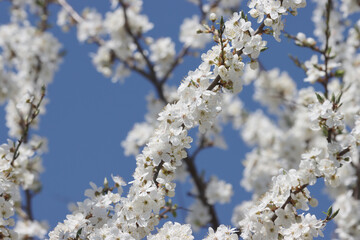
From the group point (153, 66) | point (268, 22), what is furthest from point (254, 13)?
point (153, 66)

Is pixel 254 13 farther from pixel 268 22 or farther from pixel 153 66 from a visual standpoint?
pixel 153 66

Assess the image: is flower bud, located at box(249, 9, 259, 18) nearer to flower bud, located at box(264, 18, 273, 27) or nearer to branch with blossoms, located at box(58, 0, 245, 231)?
flower bud, located at box(264, 18, 273, 27)

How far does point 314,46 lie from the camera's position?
15.5ft

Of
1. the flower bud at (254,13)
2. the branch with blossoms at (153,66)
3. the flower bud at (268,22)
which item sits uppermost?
the branch with blossoms at (153,66)

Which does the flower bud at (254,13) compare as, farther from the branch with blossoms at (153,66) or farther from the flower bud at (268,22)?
the branch with blossoms at (153,66)

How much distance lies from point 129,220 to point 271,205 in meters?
0.99

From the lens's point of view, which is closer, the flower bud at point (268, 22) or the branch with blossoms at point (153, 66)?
the flower bud at point (268, 22)

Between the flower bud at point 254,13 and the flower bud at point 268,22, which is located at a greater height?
the flower bud at point 254,13

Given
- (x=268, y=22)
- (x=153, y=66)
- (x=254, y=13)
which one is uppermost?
(x=153, y=66)

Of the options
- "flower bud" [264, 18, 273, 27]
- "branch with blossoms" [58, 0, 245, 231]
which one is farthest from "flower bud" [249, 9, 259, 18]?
"branch with blossoms" [58, 0, 245, 231]

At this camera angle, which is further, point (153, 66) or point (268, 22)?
point (153, 66)

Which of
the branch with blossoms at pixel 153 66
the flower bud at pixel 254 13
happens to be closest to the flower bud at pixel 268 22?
the flower bud at pixel 254 13

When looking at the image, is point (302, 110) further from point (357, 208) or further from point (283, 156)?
point (357, 208)

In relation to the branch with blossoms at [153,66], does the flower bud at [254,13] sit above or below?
below
